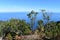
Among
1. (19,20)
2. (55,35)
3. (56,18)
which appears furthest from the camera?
(56,18)

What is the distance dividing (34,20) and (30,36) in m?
1.32

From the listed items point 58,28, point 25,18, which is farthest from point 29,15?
point 58,28

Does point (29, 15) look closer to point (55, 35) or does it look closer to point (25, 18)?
point (25, 18)

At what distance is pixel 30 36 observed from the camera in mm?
10383

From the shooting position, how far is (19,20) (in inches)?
432

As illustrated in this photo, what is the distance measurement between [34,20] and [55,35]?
5.74 ft

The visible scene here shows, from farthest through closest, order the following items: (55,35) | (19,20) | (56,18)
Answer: (56,18), (19,20), (55,35)

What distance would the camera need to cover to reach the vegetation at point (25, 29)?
33.7 ft

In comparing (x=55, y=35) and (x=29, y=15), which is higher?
(x=29, y=15)

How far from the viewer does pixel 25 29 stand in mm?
10711

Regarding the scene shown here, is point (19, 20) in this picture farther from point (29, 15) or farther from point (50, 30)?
point (50, 30)

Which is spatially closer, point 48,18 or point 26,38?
point 26,38

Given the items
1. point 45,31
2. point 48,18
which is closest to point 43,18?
point 48,18

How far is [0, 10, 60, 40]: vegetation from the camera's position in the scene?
1027cm
